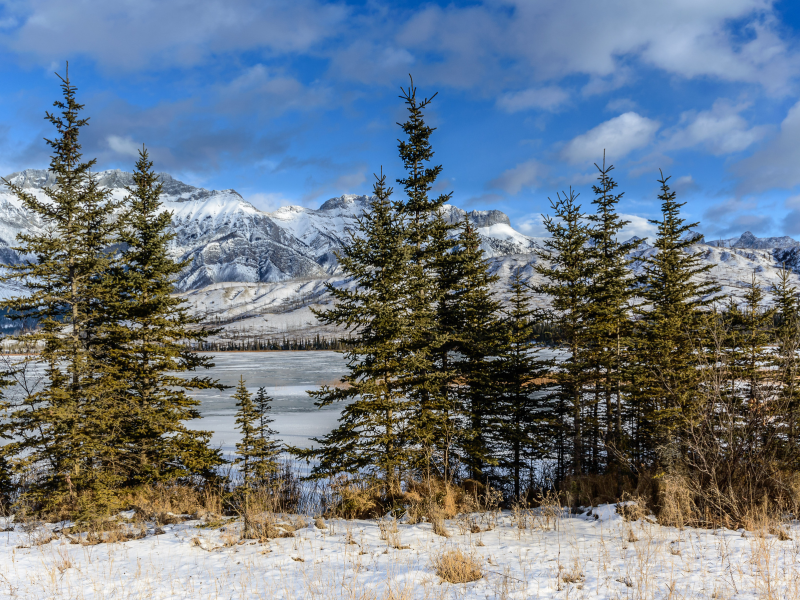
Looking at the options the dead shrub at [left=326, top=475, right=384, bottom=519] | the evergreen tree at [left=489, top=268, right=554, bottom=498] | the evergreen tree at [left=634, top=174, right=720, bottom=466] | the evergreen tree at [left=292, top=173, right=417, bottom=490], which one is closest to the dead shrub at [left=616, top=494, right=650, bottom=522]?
the evergreen tree at [left=634, top=174, right=720, bottom=466]

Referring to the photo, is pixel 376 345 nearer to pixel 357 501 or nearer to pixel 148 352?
pixel 357 501

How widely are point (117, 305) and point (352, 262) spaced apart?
8.16 m

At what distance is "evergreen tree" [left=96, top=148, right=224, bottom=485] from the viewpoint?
46.1 feet

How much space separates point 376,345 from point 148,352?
8433 millimetres

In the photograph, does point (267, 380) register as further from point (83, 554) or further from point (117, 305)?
point (83, 554)

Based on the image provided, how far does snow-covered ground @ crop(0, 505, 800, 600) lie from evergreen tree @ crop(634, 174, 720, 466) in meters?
5.75

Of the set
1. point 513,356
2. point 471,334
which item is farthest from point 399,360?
point 513,356

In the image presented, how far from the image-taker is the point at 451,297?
16.0 m

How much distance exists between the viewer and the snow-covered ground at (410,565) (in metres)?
5.07

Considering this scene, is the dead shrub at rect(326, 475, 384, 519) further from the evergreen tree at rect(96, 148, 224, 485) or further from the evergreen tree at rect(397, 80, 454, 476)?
the evergreen tree at rect(96, 148, 224, 485)

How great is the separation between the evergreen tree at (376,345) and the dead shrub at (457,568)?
20.5 feet

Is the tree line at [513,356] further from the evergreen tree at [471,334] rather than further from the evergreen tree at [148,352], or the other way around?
the evergreen tree at [148,352]

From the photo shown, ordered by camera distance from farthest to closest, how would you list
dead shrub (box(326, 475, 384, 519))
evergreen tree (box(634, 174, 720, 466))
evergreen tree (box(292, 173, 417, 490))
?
1. evergreen tree (box(634, 174, 720, 466))
2. evergreen tree (box(292, 173, 417, 490))
3. dead shrub (box(326, 475, 384, 519))

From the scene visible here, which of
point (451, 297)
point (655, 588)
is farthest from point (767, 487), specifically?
point (451, 297)
